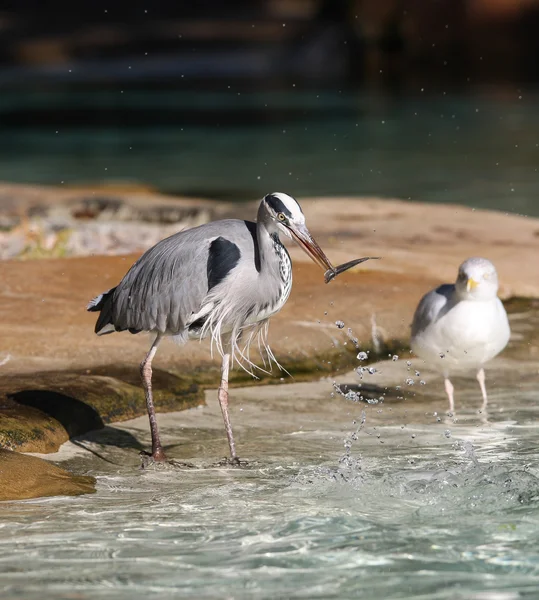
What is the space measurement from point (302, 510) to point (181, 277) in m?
1.26

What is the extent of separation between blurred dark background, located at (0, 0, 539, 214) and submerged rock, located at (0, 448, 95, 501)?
8399mm

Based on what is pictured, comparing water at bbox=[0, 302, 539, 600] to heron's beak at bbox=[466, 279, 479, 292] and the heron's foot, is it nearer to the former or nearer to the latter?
the heron's foot

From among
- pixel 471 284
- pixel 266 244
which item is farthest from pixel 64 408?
pixel 471 284

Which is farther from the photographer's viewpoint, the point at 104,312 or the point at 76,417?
the point at 104,312

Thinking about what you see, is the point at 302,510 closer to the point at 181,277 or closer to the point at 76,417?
the point at 181,277

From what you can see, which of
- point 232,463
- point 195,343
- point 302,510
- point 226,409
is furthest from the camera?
point 195,343

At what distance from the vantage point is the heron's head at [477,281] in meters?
6.00

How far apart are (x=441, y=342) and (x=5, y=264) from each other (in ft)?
11.0

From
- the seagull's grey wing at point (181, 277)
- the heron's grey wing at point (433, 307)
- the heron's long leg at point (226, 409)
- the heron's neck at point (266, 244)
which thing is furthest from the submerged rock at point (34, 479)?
the heron's grey wing at point (433, 307)

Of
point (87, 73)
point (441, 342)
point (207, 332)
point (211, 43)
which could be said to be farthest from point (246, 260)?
point (211, 43)

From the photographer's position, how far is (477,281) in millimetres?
5996

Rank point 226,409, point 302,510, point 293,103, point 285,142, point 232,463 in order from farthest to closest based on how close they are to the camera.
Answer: point 293,103 → point 285,142 → point 226,409 → point 232,463 → point 302,510

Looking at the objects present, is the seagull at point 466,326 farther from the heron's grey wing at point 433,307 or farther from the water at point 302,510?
the water at point 302,510

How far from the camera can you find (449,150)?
59.4ft
